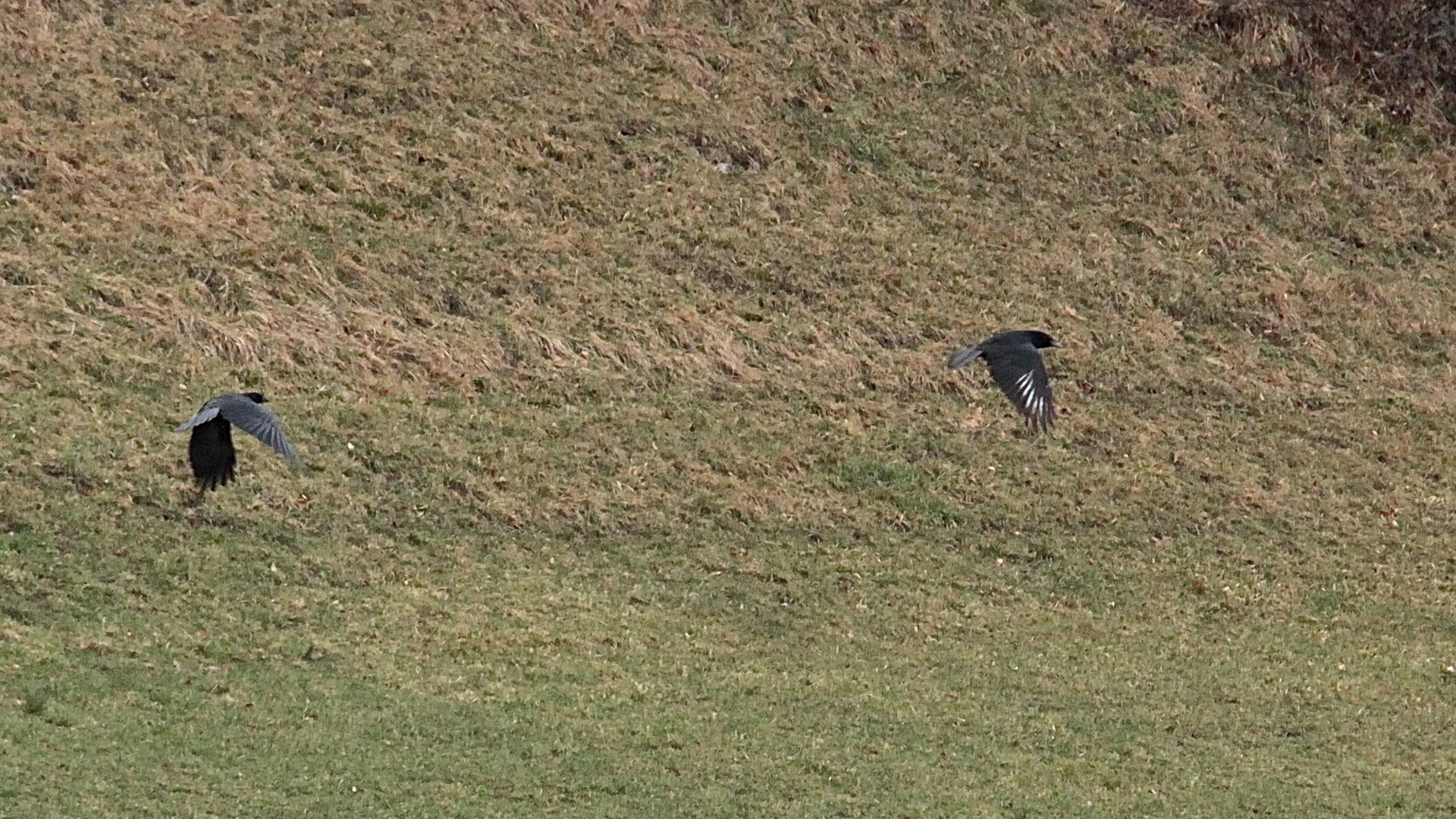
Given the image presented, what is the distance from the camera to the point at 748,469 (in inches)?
750

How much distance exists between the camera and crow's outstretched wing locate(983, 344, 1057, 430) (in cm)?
1372

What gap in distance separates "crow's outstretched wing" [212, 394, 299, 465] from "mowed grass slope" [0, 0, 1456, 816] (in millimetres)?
2676

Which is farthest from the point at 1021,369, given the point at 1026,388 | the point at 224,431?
the point at 224,431

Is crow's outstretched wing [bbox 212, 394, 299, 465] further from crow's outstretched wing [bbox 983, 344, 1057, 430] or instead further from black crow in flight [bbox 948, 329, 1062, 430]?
crow's outstretched wing [bbox 983, 344, 1057, 430]

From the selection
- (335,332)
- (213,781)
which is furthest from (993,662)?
(335,332)

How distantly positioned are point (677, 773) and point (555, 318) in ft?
28.5

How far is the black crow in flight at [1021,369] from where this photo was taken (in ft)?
45.1

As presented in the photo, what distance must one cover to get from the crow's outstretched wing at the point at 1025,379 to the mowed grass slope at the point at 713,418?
2995 millimetres

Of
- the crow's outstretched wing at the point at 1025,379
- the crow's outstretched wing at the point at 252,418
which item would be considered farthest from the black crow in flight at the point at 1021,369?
the crow's outstretched wing at the point at 252,418

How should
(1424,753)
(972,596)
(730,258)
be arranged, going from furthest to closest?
(730,258)
(972,596)
(1424,753)

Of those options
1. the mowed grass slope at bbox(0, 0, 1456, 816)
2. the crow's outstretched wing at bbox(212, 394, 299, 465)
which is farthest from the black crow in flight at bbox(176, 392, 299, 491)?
the mowed grass slope at bbox(0, 0, 1456, 816)

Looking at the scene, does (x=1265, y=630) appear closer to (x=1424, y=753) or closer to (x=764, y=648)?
(x=1424, y=753)

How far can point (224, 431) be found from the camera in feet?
42.9

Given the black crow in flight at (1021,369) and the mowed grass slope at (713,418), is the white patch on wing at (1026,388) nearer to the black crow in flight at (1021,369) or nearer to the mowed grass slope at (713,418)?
the black crow in flight at (1021,369)
